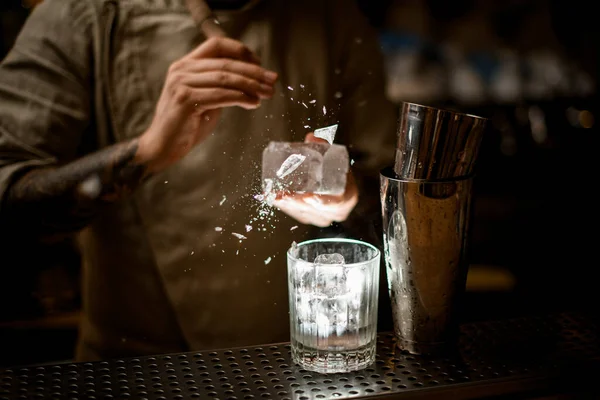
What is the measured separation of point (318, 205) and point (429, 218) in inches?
10.5

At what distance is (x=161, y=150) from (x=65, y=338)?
1.46 ft

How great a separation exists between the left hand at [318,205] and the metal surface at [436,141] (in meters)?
0.20

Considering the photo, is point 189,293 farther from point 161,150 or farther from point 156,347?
point 161,150

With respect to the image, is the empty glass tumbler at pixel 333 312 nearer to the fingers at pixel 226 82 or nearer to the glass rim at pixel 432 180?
the glass rim at pixel 432 180

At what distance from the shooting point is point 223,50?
137cm

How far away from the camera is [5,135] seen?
1334mm

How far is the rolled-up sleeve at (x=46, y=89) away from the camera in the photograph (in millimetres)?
1314

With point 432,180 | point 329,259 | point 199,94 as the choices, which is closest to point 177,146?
point 199,94

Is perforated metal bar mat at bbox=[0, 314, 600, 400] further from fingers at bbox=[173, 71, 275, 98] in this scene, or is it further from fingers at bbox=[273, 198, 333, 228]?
fingers at bbox=[173, 71, 275, 98]

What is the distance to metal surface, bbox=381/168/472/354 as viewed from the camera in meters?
1.30

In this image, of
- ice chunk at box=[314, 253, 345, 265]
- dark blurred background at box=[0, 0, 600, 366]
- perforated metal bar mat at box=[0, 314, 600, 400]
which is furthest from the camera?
dark blurred background at box=[0, 0, 600, 366]

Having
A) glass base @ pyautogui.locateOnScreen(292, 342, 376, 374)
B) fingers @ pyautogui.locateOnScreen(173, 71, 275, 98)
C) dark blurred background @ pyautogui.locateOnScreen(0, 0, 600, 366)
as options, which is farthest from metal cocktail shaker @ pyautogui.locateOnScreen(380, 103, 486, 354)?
dark blurred background @ pyautogui.locateOnScreen(0, 0, 600, 366)

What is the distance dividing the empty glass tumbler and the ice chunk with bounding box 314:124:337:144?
25 centimetres

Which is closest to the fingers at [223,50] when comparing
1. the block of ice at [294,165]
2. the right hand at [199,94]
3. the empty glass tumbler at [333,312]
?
the right hand at [199,94]
